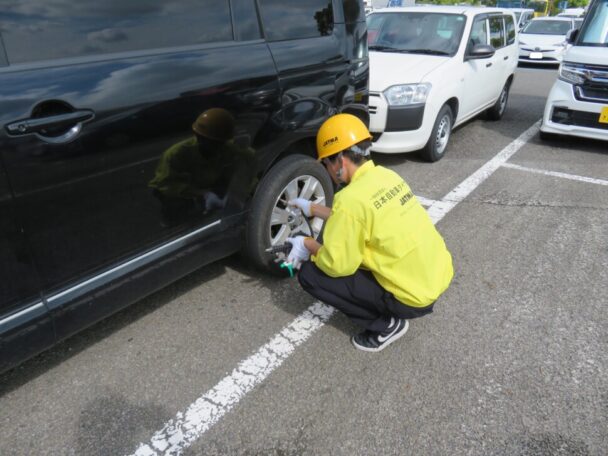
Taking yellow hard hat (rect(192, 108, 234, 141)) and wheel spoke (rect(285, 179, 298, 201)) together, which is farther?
wheel spoke (rect(285, 179, 298, 201))

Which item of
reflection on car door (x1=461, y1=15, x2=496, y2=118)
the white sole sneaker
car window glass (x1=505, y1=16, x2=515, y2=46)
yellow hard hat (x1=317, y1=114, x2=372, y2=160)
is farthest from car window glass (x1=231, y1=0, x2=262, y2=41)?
car window glass (x1=505, y1=16, x2=515, y2=46)

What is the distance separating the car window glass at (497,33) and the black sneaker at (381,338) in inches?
201

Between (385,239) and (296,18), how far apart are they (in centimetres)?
150

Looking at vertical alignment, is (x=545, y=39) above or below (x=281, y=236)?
above

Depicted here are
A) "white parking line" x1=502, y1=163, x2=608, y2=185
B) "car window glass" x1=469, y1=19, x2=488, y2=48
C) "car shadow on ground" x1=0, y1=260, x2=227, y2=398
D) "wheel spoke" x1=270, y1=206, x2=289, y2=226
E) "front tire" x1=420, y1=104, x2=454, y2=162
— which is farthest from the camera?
"car window glass" x1=469, y1=19, x2=488, y2=48

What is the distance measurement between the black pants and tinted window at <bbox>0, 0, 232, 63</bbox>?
1.30m

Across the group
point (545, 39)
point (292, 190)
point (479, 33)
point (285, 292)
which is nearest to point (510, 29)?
point (479, 33)

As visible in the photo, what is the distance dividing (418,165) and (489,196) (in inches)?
41.5

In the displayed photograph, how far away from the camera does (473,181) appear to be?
16.0 ft

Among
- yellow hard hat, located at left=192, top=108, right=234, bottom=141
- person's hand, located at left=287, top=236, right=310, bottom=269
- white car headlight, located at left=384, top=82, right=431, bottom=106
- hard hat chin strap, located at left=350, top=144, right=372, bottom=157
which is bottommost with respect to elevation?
person's hand, located at left=287, top=236, right=310, bottom=269

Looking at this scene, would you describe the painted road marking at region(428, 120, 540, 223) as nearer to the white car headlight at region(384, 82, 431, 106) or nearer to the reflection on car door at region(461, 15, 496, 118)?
the reflection on car door at region(461, 15, 496, 118)

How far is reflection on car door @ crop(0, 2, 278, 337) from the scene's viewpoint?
1.67m

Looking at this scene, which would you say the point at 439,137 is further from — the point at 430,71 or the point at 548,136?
the point at 548,136

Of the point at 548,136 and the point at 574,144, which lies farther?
the point at 548,136
